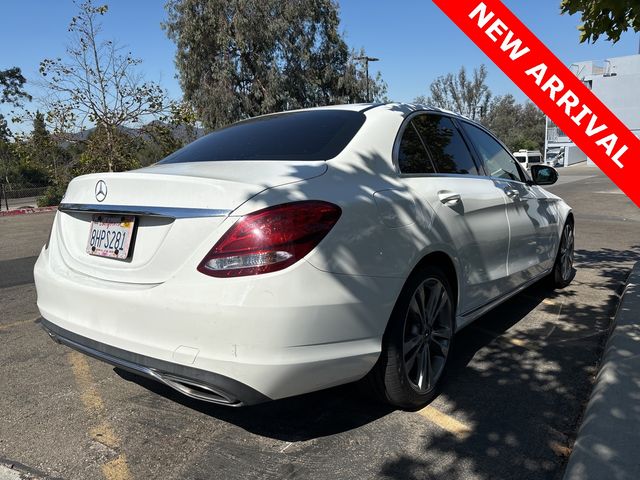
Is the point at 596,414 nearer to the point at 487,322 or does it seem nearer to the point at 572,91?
the point at 572,91

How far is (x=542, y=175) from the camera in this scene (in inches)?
193

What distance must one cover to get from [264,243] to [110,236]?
0.91 meters

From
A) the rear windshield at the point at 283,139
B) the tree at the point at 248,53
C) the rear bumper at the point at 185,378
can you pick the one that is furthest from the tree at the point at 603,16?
the tree at the point at 248,53

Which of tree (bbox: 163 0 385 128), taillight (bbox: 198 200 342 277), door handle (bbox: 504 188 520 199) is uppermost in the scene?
tree (bbox: 163 0 385 128)

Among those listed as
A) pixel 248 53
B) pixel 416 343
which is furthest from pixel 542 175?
pixel 248 53

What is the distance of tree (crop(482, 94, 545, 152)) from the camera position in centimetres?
6769

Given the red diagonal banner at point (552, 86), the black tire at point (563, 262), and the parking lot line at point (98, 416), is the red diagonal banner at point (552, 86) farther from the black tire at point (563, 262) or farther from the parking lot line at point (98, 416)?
the parking lot line at point (98, 416)

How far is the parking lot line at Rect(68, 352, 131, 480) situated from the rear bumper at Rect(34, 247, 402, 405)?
0.49 m

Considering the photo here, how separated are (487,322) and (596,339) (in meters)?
0.84

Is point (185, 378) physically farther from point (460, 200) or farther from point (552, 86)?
point (552, 86)

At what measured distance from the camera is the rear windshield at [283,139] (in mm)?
2834

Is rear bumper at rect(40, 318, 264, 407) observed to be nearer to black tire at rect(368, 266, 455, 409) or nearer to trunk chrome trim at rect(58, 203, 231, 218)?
trunk chrome trim at rect(58, 203, 231, 218)

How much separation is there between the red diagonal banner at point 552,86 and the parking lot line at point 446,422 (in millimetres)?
1495

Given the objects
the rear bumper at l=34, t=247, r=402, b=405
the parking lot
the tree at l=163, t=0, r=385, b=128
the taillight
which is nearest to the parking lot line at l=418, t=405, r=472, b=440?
the parking lot
